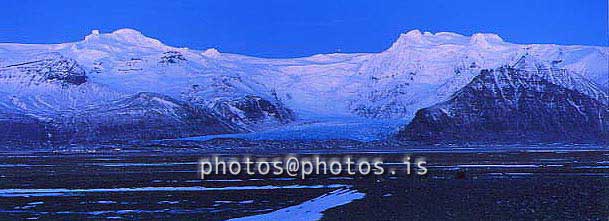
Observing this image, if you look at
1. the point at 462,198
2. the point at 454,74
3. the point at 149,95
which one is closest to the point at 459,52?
the point at 454,74

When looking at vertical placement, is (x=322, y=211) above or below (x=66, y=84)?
below

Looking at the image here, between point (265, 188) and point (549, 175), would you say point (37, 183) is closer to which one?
point (265, 188)

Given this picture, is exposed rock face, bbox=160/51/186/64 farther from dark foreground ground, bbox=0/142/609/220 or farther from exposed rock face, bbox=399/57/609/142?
dark foreground ground, bbox=0/142/609/220

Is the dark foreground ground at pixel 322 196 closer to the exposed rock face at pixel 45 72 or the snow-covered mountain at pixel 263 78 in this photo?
the snow-covered mountain at pixel 263 78

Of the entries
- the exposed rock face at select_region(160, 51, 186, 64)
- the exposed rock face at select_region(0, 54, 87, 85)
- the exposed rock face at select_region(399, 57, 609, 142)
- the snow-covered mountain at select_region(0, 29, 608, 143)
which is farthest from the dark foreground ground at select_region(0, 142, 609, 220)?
the exposed rock face at select_region(0, 54, 87, 85)

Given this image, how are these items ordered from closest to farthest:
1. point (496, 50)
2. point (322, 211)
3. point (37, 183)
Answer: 1. point (322, 211)
2. point (37, 183)
3. point (496, 50)

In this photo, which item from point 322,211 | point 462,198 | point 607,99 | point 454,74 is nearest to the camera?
point 322,211

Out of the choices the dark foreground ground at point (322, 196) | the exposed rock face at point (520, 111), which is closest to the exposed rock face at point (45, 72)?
the exposed rock face at point (520, 111)

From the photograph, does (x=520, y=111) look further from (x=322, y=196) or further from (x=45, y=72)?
(x=322, y=196)
